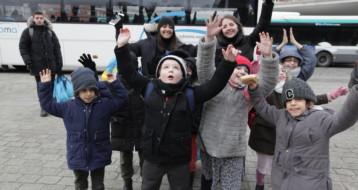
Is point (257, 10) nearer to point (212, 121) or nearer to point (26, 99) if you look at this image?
point (26, 99)

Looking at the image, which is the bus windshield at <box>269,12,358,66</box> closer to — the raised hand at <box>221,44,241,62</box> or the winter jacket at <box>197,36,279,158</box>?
the winter jacket at <box>197,36,279,158</box>

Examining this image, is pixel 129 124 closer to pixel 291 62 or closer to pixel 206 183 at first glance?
pixel 206 183

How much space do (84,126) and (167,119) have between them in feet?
2.67

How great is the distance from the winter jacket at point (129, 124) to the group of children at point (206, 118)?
236 millimetres

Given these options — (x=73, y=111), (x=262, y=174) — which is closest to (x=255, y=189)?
(x=262, y=174)

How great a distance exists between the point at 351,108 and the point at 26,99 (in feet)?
25.5

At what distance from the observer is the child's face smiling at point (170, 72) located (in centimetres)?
232

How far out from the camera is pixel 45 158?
13.6 ft

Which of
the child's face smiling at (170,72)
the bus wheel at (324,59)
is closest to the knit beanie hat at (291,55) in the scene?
the child's face smiling at (170,72)

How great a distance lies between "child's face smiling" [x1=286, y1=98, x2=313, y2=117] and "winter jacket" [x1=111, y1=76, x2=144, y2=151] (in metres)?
1.46

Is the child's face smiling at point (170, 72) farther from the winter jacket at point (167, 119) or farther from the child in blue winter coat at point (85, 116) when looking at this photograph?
the child in blue winter coat at point (85, 116)

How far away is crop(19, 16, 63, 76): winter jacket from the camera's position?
5906 millimetres

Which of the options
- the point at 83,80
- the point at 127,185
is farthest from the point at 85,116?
the point at 127,185

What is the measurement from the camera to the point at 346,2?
76.1 ft
